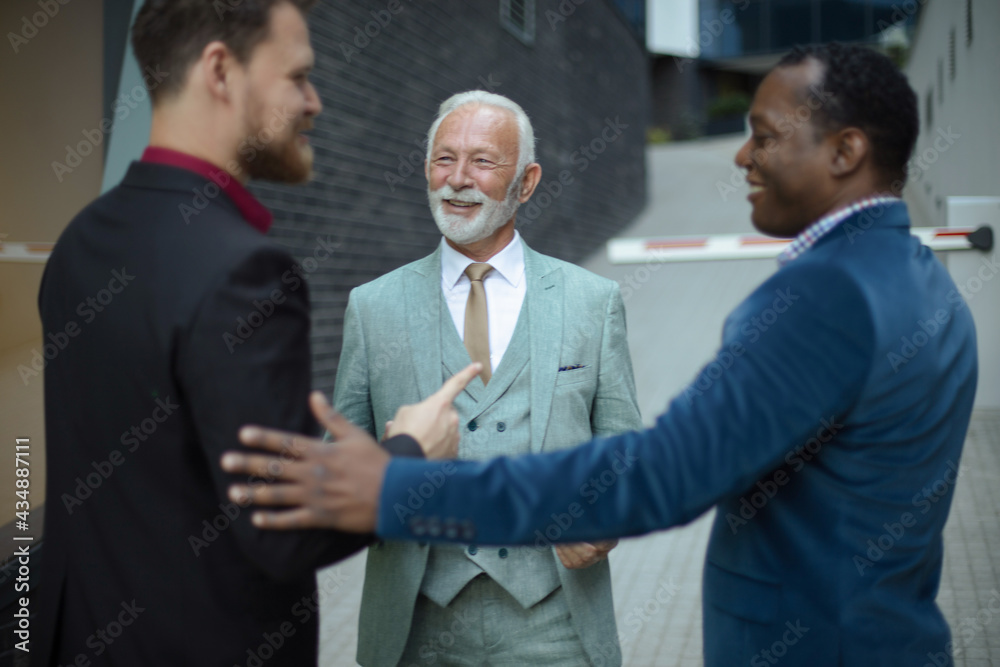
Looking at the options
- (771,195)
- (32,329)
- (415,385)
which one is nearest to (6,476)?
(32,329)

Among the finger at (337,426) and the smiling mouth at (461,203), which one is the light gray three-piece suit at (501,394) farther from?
the finger at (337,426)

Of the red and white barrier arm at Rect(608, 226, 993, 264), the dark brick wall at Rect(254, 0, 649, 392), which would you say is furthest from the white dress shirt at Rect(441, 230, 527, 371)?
the dark brick wall at Rect(254, 0, 649, 392)

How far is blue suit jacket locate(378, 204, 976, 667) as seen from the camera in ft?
4.48

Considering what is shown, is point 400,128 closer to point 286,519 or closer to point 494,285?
point 494,285

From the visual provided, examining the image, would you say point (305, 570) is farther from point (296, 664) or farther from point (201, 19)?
point (201, 19)

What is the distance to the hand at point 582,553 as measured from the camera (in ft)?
7.38

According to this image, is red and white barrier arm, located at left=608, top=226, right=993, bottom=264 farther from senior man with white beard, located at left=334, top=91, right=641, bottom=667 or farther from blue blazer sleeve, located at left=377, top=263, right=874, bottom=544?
blue blazer sleeve, located at left=377, top=263, right=874, bottom=544

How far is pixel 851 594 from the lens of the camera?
1478mm

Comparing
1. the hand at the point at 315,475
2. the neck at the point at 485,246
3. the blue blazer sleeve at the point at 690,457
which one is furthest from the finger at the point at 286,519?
the neck at the point at 485,246

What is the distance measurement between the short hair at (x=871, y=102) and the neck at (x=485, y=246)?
1.21 m

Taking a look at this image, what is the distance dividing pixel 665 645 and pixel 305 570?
3258 mm

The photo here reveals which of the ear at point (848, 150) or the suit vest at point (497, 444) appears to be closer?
the ear at point (848, 150)

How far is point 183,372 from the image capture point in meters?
1.36

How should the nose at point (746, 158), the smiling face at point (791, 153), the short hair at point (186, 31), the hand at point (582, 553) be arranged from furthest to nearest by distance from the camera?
1. the hand at point (582, 553)
2. the nose at point (746, 158)
3. the smiling face at point (791, 153)
4. the short hair at point (186, 31)
